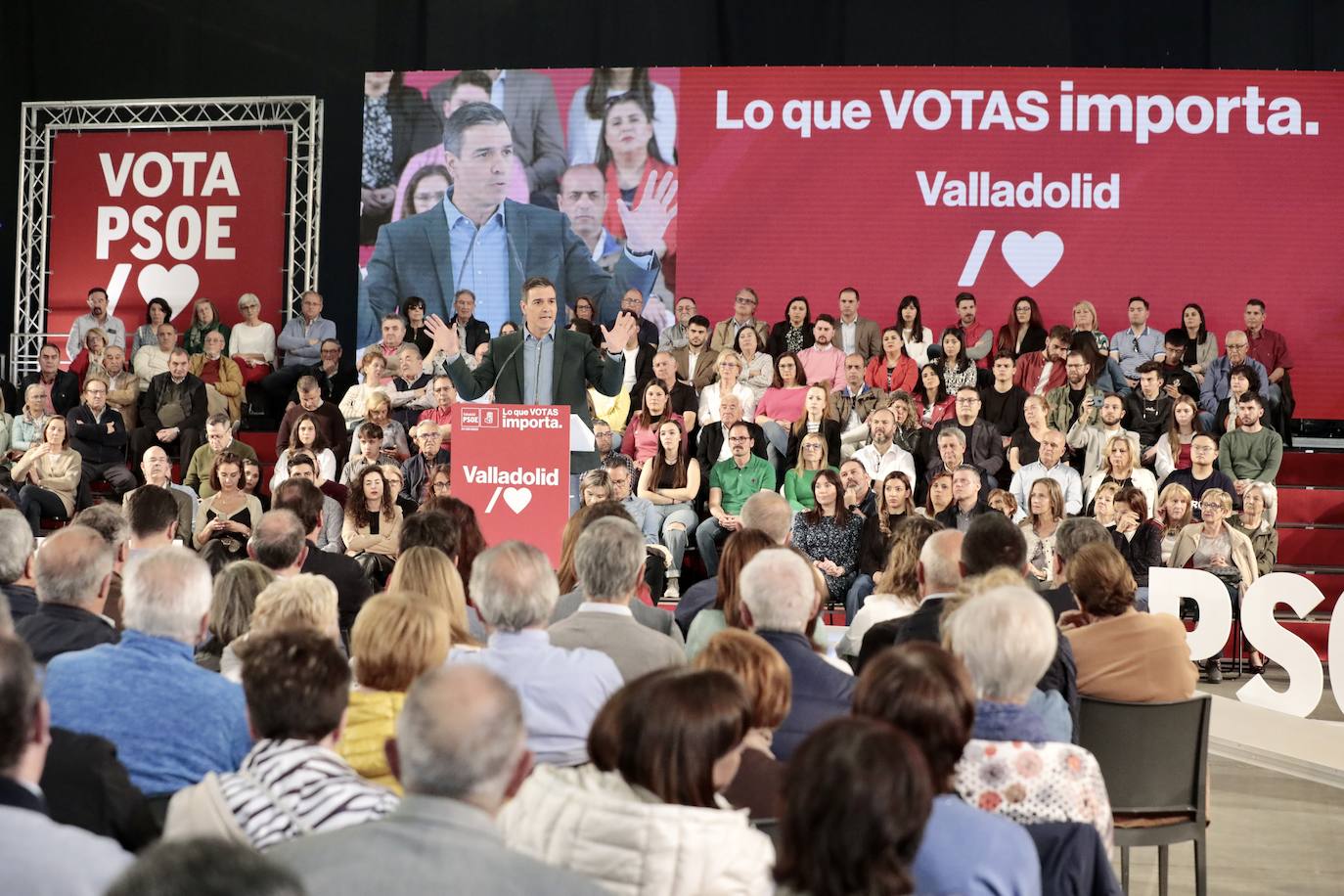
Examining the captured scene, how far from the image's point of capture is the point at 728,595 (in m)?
3.87

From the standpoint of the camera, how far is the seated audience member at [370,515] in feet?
24.5

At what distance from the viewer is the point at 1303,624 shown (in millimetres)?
8391

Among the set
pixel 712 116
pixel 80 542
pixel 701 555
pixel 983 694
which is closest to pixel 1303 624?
pixel 701 555

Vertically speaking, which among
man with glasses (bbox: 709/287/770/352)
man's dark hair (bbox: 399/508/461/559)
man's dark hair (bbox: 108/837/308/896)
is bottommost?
man's dark hair (bbox: 108/837/308/896)

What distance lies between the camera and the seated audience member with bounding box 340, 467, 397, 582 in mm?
7468

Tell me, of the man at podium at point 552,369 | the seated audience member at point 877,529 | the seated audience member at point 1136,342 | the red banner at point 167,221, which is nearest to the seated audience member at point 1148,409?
the seated audience member at point 1136,342

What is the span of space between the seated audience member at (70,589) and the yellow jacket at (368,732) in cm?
77

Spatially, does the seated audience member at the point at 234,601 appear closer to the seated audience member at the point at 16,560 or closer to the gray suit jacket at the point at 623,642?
the seated audience member at the point at 16,560

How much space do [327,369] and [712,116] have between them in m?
3.32

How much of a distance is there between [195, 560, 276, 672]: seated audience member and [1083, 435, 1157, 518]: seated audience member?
230 inches

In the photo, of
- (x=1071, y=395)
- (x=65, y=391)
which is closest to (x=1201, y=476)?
(x=1071, y=395)

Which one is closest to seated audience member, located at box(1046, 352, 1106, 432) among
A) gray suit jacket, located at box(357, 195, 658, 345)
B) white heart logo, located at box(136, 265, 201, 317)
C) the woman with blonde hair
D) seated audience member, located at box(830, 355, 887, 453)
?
seated audience member, located at box(830, 355, 887, 453)

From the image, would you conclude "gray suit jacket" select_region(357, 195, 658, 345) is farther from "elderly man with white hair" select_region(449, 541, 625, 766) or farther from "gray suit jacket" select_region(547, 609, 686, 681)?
"elderly man with white hair" select_region(449, 541, 625, 766)

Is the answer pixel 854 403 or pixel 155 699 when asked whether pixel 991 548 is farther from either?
pixel 854 403
